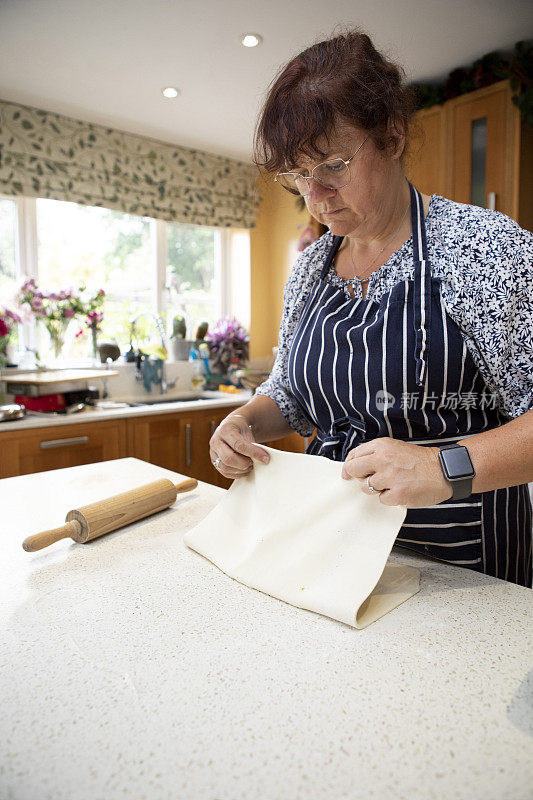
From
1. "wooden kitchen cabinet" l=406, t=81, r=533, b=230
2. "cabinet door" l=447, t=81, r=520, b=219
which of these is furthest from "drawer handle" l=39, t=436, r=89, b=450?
"cabinet door" l=447, t=81, r=520, b=219

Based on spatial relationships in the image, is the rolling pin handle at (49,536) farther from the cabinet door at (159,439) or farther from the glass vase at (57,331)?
the glass vase at (57,331)

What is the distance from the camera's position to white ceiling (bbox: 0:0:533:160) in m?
2.28

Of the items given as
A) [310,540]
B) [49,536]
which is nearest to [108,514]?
[49,536]

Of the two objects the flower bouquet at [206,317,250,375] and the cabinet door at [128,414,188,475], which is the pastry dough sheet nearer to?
the cabinet door at [128,414,188,475]

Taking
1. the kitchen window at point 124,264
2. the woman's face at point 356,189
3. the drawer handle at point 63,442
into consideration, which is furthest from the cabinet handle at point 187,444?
the woman's face at point 356,189

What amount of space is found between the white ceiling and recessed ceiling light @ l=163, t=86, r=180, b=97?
0.13 ft

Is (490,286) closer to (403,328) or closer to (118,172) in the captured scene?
(403,328)

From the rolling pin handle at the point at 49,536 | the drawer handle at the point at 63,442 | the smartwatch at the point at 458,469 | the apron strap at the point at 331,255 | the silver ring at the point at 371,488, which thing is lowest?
the drawer handle at the point at 63,442

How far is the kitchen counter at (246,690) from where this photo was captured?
1.53 feet

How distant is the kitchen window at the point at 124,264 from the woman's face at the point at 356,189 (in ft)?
9.00

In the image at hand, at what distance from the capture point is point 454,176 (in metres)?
3.07

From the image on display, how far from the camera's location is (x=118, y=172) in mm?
3531

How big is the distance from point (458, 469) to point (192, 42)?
257 centimetres

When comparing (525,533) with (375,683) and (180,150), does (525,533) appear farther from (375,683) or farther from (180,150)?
(180,150)
